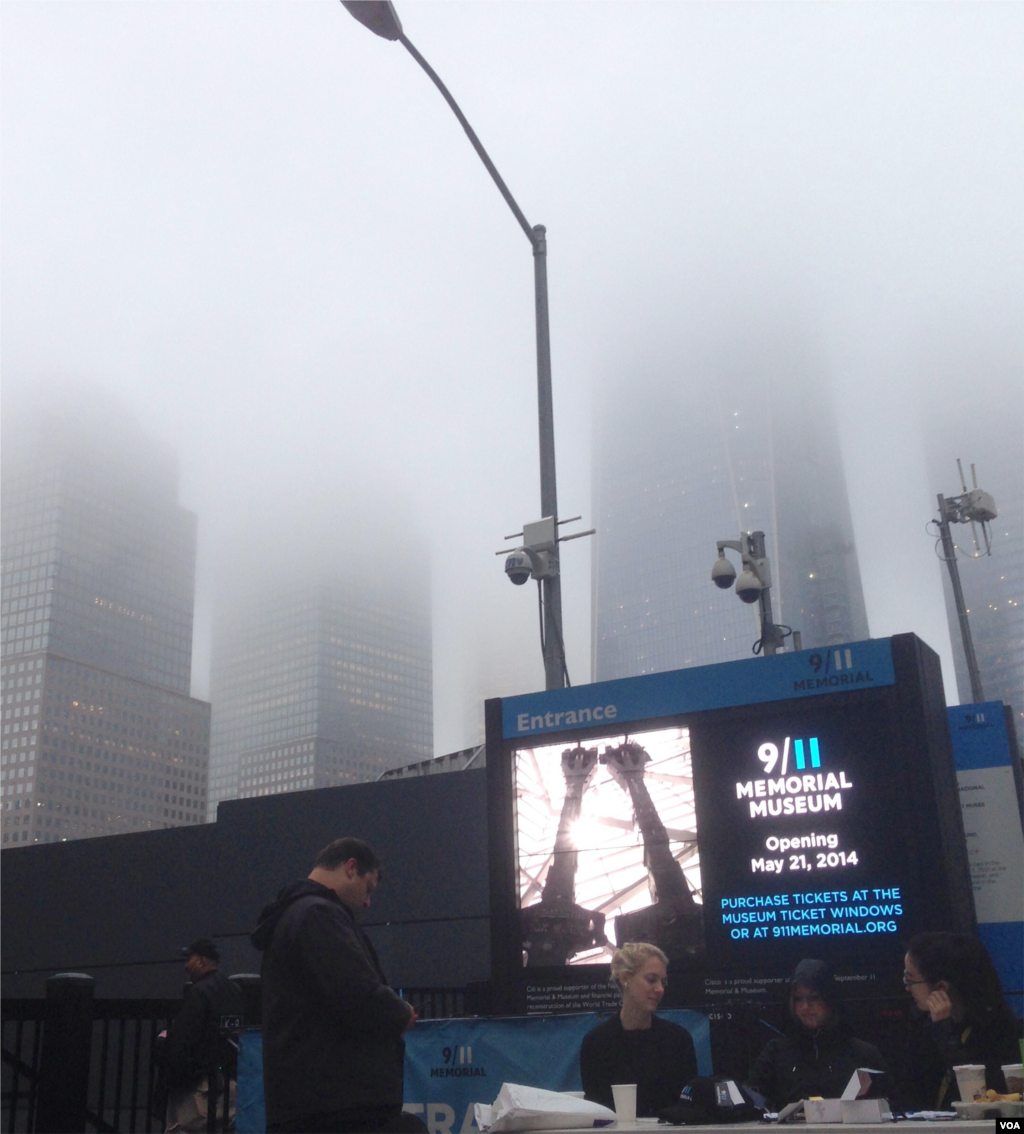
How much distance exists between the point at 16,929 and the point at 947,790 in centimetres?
1532

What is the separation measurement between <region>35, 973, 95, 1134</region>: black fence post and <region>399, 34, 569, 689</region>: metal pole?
5271 mm

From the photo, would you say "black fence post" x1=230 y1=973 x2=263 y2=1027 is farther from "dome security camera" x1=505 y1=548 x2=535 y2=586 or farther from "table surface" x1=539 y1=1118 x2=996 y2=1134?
"dome security camera" x1=505 y1=548 x2=535 y2=586

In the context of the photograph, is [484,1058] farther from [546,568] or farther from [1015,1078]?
[546,568]

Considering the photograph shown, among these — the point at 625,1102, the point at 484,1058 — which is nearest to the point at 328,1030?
the point at 625,1102

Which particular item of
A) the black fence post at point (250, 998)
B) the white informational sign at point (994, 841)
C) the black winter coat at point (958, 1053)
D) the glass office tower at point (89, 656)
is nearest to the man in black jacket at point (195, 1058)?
the black fence post at point (250, 998)

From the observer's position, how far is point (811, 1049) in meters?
6.21

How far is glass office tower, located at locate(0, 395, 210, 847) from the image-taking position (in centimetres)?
8038

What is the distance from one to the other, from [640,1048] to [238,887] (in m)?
11.4

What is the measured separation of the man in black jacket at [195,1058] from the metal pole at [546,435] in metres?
4.54

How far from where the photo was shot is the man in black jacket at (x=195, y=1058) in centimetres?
828

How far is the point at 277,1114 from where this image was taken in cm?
448

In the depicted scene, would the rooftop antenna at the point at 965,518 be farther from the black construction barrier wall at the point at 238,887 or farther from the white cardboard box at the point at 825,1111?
the white cardboard box at the point at 825,1111

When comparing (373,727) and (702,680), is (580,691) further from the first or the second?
(373,727)

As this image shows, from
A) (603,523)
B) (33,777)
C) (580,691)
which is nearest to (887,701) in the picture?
(580,691)
